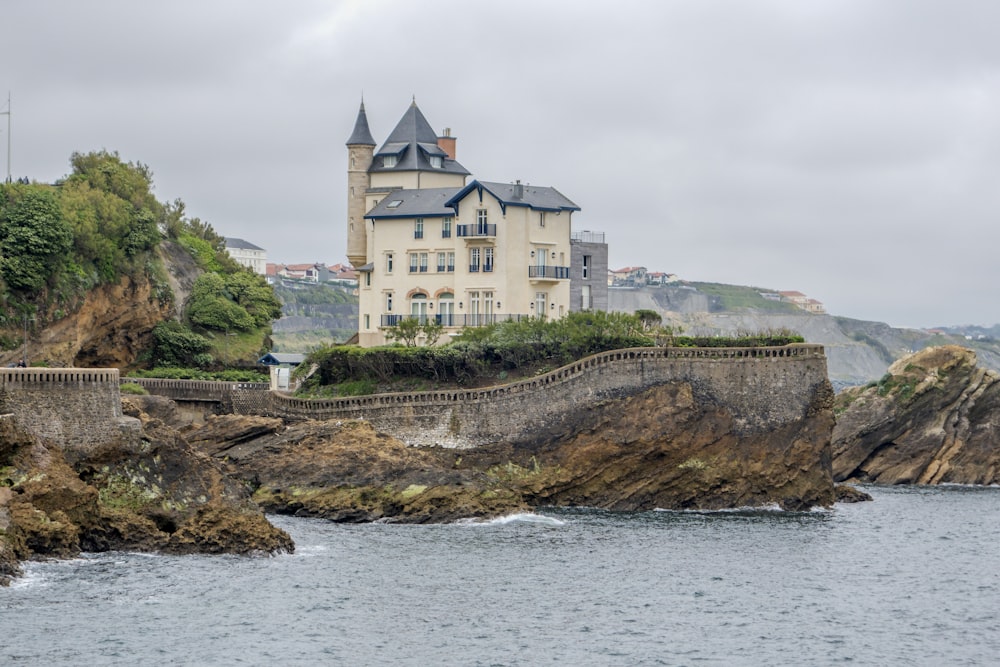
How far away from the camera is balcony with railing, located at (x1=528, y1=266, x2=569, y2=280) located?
305ft

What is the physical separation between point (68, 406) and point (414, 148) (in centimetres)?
4239

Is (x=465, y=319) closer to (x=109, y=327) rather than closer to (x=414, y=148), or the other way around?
(x=414, y=148)

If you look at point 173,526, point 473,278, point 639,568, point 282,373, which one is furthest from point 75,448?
point 473,278

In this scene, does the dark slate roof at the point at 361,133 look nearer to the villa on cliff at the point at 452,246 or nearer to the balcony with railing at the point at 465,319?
the villa on cliff at the point at 452,246

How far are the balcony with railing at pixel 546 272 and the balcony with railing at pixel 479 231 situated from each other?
3.15 metres

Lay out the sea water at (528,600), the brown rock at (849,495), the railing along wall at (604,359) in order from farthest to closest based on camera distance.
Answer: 1. the brown rock at (849,495)
2. the railing along wall at (604,359)
3. the sea water at (528,600)

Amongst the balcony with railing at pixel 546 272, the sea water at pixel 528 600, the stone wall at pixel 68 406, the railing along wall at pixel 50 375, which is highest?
the balcony with railing at pixel 546 272

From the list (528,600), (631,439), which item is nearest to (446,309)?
(631,439)

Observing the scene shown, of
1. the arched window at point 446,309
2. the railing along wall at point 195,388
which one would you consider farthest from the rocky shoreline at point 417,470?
the arched window at point 446,309

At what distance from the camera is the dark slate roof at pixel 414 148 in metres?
98.1

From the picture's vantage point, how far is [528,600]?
173ft

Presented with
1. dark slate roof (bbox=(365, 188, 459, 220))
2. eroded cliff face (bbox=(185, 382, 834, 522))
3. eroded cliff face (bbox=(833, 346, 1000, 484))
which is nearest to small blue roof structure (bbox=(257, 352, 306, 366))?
dark slate roof (bbox=(365, 188, 459, 220))

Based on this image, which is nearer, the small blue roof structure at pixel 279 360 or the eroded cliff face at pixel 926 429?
the eroded cliff face at pixel 926 429

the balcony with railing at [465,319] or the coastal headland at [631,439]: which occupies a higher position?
the balcony with railing at [465,319]
